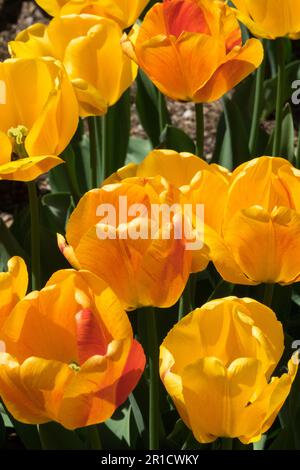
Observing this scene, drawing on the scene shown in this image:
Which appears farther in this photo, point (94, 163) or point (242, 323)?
point (94, 163)

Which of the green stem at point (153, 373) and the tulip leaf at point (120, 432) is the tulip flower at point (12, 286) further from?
the tulip leaf at point (120, 432)

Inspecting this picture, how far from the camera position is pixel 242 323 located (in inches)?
41.3

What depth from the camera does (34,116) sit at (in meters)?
1.36

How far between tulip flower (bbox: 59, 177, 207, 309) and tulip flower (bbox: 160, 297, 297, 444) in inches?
2.3

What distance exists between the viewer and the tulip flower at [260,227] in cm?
109

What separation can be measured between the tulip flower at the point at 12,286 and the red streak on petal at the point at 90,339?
0.27 ft

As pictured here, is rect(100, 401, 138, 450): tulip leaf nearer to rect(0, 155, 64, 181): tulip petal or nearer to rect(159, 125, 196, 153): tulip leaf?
rect(0, 155, 64, 181): tulip petal

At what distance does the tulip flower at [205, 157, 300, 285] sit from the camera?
109cm

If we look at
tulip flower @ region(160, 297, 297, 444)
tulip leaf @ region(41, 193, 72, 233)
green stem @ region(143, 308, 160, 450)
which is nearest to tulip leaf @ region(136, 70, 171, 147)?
tulip leaf @ region(41, 193, 72, 233)
